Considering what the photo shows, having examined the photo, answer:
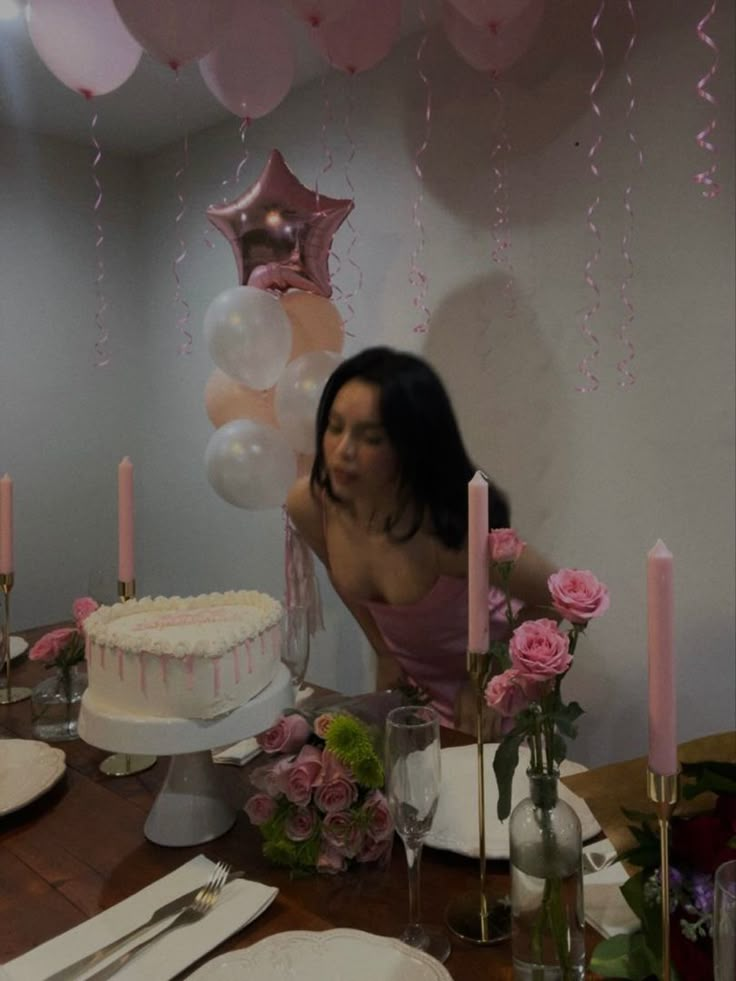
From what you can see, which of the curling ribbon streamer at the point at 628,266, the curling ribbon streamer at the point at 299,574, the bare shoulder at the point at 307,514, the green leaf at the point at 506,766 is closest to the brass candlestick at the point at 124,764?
the green leaf at the point at 506,766

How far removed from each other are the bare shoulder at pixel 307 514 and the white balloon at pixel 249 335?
1.06ft

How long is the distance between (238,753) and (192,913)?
0.40m

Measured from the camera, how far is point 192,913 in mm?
830

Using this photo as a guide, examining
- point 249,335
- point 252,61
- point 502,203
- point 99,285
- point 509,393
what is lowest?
point 509,393

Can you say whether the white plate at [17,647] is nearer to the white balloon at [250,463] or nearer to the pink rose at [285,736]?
the white balloon at [250,463]

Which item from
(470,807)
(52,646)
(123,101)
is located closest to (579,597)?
(470,807)

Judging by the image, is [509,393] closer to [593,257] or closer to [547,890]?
[593,257]

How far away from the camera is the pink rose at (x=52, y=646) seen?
139 centimetres

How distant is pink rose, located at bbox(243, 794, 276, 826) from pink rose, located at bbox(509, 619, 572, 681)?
42 cm

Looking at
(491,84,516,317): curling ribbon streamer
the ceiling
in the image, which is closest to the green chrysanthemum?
(491,84,516,317): curling ribbon streamer

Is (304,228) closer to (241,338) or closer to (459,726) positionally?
(241,338)

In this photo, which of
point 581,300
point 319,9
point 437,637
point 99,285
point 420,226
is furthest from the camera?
point 99,285

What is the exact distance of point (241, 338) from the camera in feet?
5.98

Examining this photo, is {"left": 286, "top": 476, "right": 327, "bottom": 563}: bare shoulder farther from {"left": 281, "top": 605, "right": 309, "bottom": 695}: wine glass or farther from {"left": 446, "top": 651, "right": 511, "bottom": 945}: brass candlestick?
{"left": 446, "top": 651, "right": 511, "bottom": 945}: brass candlestick
